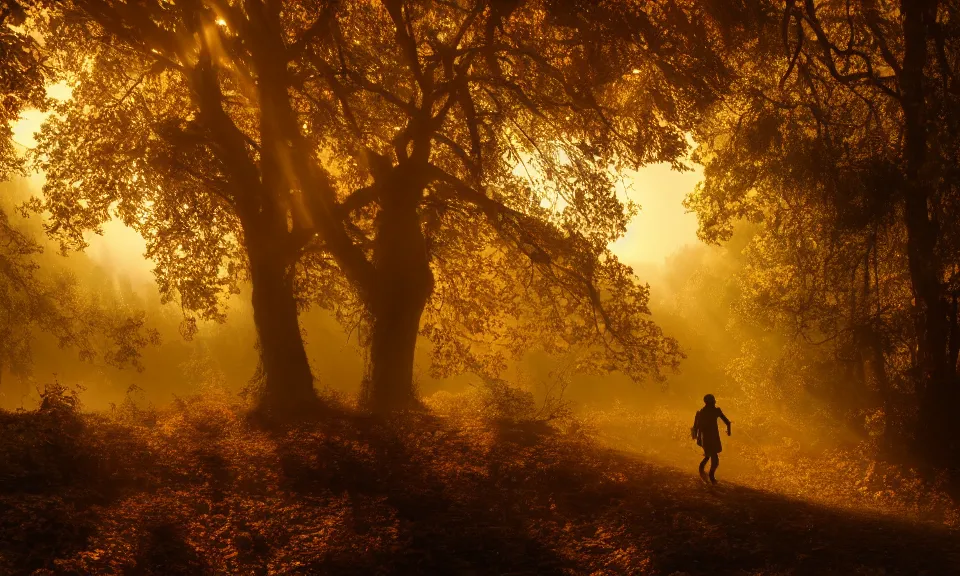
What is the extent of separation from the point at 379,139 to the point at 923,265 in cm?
1339

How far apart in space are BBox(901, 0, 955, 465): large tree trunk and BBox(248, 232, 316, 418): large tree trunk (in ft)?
44.5

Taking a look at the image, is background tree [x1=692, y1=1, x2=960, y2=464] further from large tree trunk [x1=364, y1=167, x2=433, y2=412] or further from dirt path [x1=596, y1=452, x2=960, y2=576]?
large tree trunk [x1=364, y1=167, x2=433, y2=412]

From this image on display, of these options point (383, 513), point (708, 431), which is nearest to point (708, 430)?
point (708, 431)

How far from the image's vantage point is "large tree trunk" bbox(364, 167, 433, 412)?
1534cm

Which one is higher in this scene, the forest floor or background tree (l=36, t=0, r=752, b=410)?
background tree (l=36, t=0, r=752, b=410)

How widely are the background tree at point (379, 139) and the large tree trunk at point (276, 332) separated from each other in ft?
0.17

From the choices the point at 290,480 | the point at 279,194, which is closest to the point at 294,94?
the point at 279,194

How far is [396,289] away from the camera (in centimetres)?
1532

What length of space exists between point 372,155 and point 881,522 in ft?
40.3

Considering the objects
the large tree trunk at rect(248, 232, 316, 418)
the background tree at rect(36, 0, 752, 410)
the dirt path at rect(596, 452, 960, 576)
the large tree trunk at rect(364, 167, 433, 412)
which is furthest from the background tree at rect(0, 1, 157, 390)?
the dirt path at rect(596, 452, 960, 576)

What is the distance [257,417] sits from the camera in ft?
45.1

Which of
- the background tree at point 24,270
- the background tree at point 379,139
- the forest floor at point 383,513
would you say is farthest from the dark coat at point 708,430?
the background tree at point 24,270

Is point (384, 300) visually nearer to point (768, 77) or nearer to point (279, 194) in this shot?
point (279, 194)

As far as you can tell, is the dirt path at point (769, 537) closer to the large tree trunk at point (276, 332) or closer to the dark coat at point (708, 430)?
the dark coat at point (708, 430)
